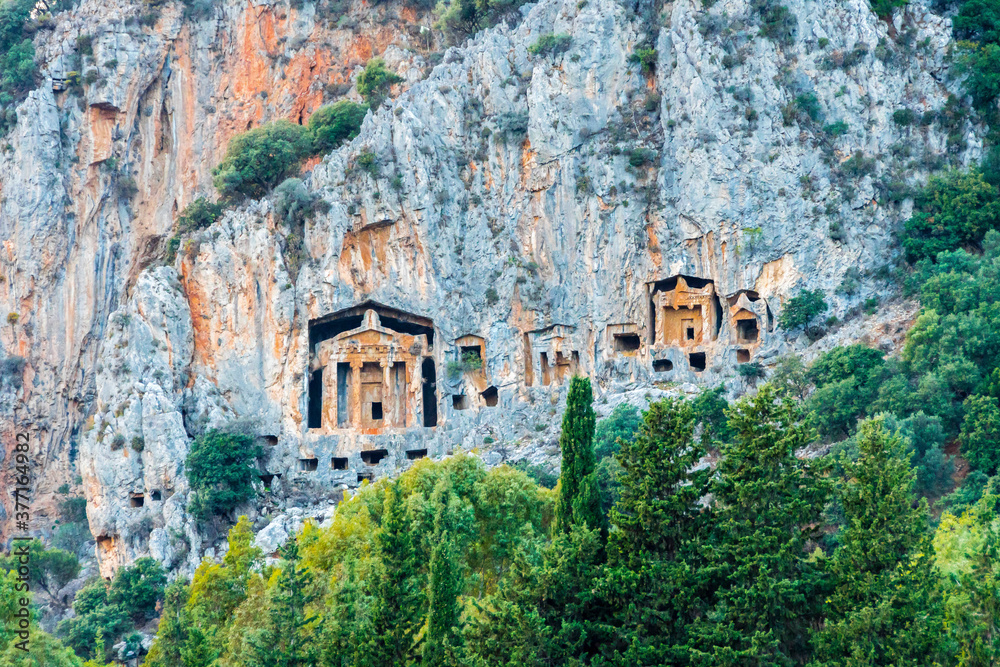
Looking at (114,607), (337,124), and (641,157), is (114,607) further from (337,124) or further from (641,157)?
(641,157)

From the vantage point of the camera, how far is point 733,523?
103 feet

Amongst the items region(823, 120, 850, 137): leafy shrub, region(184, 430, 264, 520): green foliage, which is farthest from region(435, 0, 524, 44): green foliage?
region(184, 430, 264, 520): green foliage

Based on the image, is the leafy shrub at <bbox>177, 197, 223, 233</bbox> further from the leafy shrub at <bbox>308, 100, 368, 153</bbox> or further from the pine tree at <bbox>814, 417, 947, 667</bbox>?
the pine tree at <bbox>814, 417, 947, 667</bbox>

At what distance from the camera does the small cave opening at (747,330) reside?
60.2m

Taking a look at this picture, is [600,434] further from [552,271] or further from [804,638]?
[804,638]

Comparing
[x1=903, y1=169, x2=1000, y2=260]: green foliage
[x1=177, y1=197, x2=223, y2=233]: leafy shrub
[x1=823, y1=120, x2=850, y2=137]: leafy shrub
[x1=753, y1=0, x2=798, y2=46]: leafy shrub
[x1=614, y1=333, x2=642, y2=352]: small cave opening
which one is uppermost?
[x1=753, y1=0, x2=798, y2=46]: leafy shrub

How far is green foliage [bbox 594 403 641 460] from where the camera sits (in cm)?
5594

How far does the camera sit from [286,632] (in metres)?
33.9

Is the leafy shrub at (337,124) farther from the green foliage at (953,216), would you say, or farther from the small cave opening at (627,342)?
the green foliage at (953,216)

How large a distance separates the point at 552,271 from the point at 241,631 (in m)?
29.9

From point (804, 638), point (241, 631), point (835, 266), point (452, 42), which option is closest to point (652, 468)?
point (804, 638)

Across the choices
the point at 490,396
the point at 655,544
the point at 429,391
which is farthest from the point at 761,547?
the point at 429,391

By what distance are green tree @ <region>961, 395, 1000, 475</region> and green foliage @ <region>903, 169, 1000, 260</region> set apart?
448 inches

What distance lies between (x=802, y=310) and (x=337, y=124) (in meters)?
25.5
